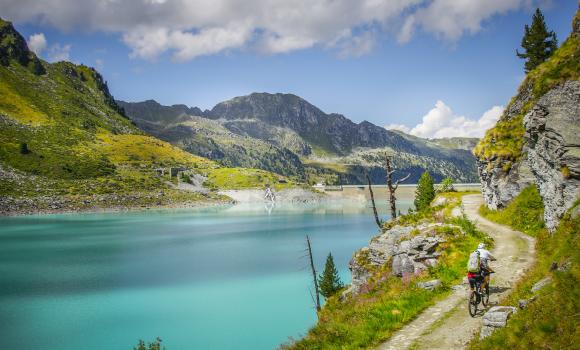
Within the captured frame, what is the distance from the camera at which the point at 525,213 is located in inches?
1310

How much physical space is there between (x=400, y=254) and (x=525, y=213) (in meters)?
11.7

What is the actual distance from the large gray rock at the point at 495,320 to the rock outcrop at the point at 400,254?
316 inches

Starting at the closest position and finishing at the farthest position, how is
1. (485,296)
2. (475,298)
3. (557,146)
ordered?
(475,298) → (485,296) → (557,146)

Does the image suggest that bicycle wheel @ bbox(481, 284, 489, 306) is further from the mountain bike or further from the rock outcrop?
the rock outcrop

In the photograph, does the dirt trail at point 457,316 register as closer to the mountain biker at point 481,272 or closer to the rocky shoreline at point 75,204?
the mountain biker at point 481,272

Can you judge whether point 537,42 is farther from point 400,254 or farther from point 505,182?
point 400,254

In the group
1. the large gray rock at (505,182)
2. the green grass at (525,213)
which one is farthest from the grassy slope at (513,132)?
the green grass at (525,213)

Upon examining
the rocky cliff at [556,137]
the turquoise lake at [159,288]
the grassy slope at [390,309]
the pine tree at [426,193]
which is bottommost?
the turquoise lake at [159,288]

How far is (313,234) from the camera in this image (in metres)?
101

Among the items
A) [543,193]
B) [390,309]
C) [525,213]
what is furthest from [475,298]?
[525,213]

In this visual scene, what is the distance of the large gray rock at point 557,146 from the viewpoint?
21.0 metres

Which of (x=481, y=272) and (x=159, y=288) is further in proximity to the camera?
(x=159, y=288)

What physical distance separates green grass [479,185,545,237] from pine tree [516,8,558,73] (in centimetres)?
3861

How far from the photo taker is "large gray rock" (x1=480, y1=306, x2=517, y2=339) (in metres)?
12.7
